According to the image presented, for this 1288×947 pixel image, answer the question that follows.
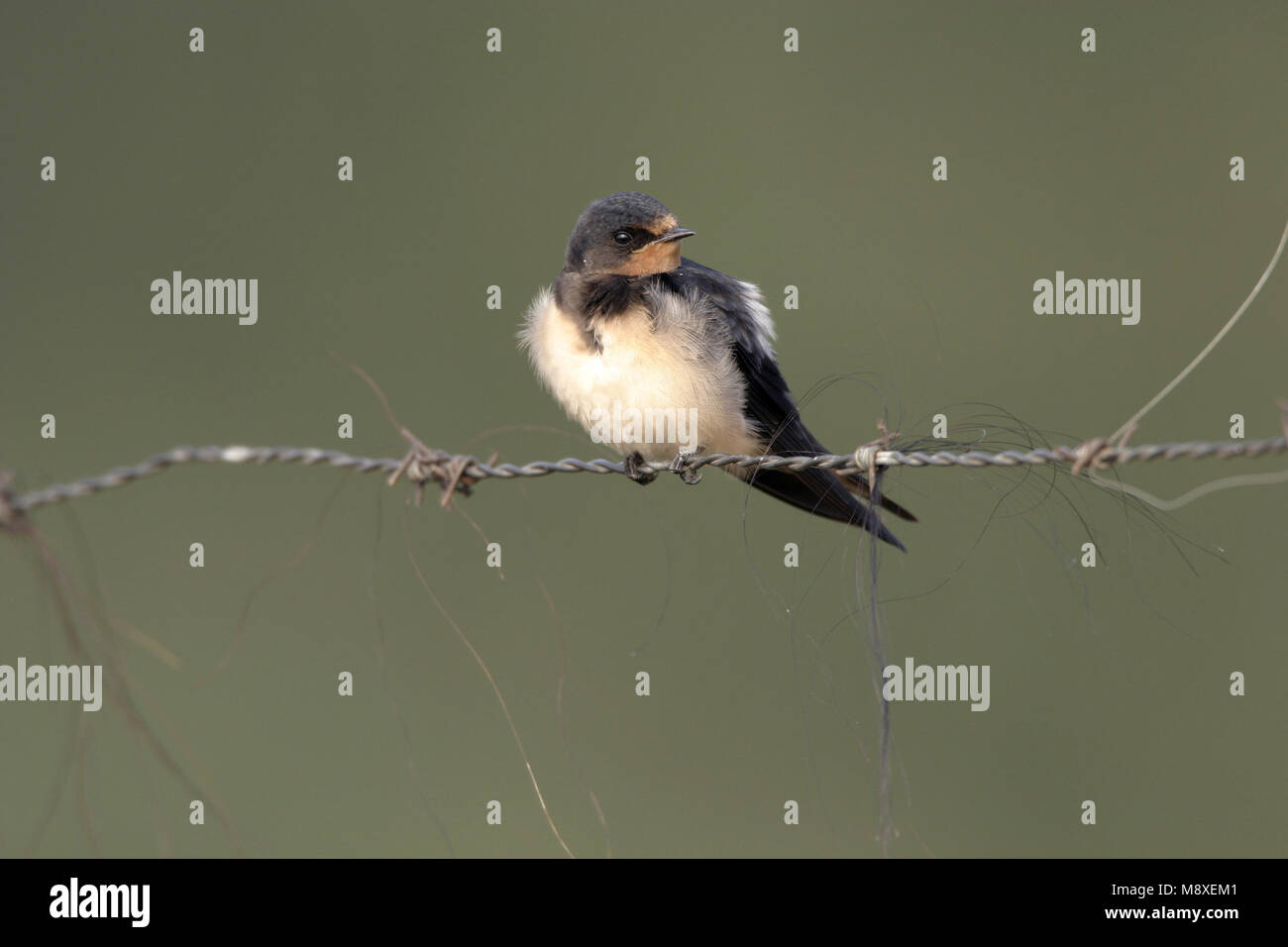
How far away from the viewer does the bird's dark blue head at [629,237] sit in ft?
12.9

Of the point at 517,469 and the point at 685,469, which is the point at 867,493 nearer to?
the point at 685,469

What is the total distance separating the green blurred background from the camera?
21.6 ft

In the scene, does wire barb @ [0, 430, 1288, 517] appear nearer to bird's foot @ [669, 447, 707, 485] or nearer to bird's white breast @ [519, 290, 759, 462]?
bird's foot @ [669, 447, 707, 485]

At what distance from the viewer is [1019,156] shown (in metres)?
9.76

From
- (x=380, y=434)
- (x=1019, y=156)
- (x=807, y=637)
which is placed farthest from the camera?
(x=1019, y=156)

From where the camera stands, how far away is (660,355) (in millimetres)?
3797

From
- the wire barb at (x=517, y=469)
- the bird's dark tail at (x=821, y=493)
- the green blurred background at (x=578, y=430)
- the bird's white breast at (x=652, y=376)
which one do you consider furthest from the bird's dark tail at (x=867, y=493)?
the green blurred background at (x=578, y=430)

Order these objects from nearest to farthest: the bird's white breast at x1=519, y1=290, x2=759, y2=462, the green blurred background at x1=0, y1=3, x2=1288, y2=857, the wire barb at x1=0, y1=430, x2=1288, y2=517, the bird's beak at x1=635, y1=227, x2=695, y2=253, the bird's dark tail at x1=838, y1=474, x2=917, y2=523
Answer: the wire barb at x1=0, y1=430, x2=1288, y2=517
the bird's dark tail at x1=838, y1=474, x2=917, y2=523
the bird's white breast at x1=519, y1=290, x2=759, y2=462
the bird's beak at x1=635, y1=227, x2=695, y2=253
the green blurred background at x1=0, y1=3, x2=1288, y2=857

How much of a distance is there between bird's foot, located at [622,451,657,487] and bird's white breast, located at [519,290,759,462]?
3 centimetres

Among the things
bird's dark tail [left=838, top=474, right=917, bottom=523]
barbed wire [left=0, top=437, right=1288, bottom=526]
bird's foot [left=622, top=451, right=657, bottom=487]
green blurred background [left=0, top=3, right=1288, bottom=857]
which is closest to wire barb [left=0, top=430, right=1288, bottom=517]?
barbed wire [left=0, top=437, right=1288, bottom=526]

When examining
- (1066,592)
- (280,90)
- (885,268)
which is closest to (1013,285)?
(885,268)

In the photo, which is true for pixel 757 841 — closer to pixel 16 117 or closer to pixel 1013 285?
pixel 1013 285

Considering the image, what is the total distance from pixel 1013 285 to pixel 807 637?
269 inches

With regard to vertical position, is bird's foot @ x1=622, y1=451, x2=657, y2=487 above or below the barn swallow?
below
